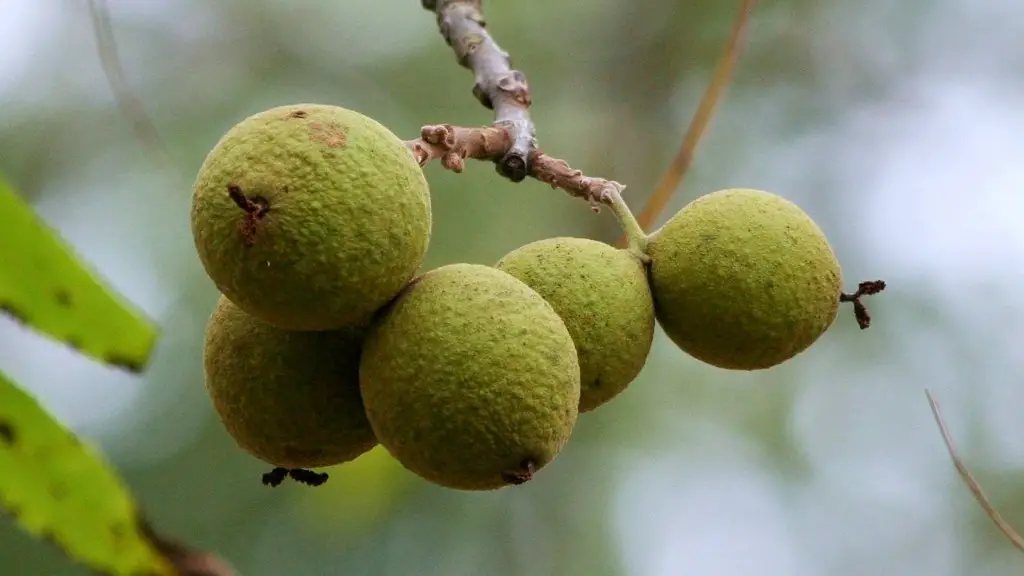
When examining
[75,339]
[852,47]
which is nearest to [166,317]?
[75,339]

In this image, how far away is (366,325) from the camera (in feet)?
5.02

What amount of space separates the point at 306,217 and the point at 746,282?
0.82 metres

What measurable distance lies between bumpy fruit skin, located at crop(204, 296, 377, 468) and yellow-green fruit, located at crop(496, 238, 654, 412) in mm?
357

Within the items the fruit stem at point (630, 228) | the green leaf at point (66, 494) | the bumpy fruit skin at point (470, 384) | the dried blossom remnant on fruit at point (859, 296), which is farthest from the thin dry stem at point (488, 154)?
the green leaf at point (66, 494)

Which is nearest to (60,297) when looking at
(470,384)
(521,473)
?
(470,384)

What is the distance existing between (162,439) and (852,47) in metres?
3.21

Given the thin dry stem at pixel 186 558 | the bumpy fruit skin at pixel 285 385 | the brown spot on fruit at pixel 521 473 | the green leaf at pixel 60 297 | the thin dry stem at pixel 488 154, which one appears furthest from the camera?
the thin dry stem at pixel 488 154

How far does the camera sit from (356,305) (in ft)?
4.58

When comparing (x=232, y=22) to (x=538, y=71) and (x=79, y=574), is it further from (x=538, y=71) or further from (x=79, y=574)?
(x=79, y=574)

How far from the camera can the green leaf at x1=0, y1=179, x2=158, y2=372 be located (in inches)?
35.6

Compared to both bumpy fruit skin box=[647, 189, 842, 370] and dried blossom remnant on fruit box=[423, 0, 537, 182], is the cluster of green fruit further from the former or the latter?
dried blossom remnant on fruit box=[423, 0, 537, 182]

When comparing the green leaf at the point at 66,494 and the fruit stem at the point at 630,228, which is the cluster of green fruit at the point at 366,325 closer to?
the fruit stem at the point at 630,228

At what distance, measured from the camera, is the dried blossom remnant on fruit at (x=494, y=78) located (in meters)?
1.86

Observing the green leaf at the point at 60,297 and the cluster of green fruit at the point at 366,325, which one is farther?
the cluster of green fruit at the point at 366,325
